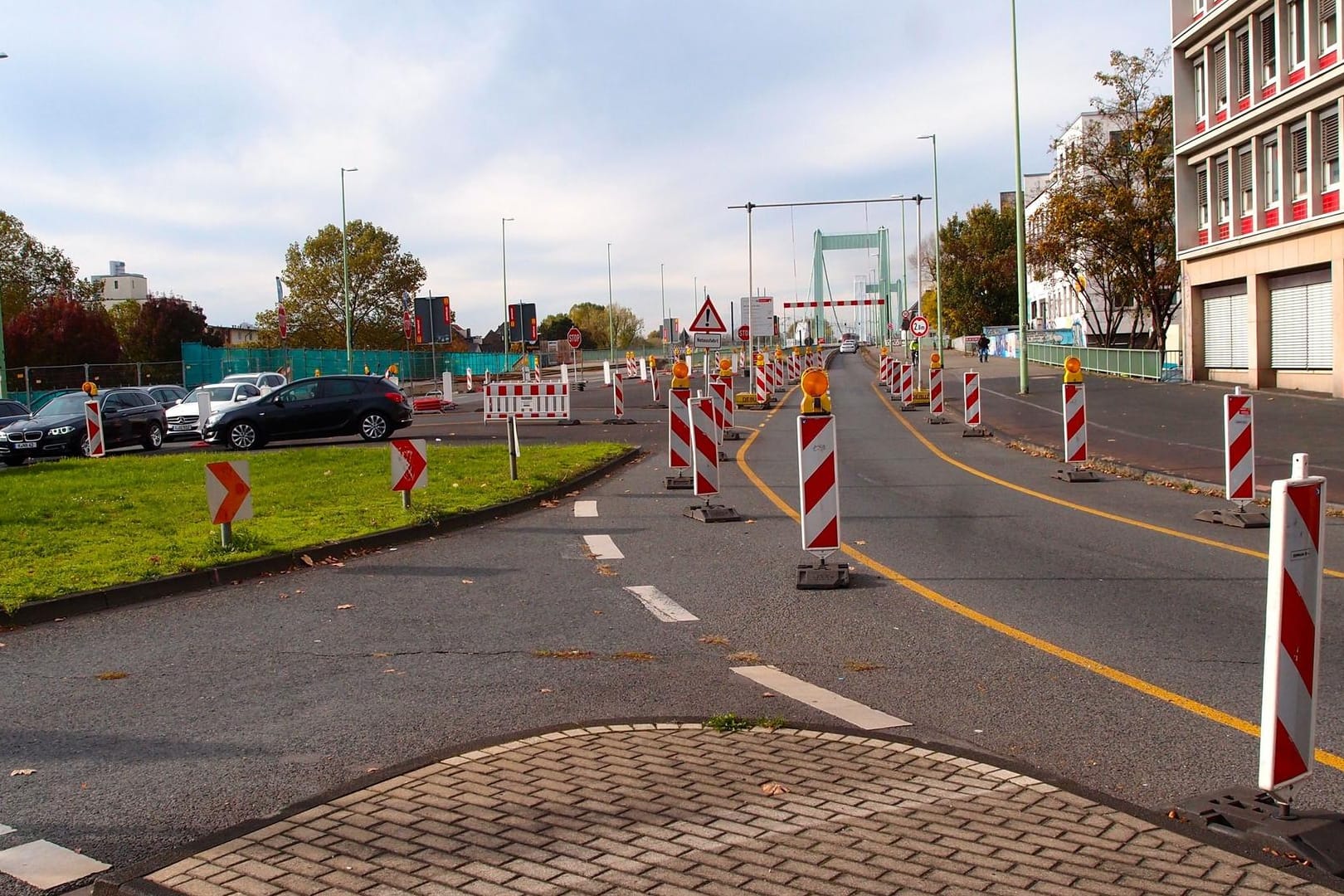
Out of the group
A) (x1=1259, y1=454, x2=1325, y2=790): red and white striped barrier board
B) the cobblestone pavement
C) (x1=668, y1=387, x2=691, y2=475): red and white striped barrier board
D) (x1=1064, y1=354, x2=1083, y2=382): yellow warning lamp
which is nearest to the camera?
the cobblestone pavement

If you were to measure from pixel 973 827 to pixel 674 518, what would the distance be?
373 inches

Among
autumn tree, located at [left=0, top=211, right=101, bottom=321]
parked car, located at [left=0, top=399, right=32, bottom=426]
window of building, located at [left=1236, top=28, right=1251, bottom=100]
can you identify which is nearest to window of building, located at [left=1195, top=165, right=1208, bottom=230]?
window of building, located at [left=1236, top=28, right=1251, bottom=100]

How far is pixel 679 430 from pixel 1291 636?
12365 mm

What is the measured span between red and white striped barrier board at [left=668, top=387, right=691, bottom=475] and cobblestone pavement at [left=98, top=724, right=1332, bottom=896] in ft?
36.3

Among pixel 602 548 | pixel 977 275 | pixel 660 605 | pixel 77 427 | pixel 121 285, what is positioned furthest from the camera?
pixel 121 285

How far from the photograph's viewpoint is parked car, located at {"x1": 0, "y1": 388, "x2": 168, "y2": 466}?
24828mm

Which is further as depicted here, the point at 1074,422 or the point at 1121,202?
the point at 1121,202

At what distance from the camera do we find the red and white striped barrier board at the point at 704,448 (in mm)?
13227

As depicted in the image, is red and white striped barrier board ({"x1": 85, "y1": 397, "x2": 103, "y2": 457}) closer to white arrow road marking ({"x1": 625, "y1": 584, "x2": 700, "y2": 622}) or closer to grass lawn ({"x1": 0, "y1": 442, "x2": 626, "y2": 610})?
grass lawn ({"x1": 0, "y1": 442, "x2": 626, "y2": 610})

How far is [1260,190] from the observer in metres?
35.5

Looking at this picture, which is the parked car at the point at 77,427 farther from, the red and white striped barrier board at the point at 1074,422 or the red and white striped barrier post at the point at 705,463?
the red and white striped barrier board at the point at 1074,422

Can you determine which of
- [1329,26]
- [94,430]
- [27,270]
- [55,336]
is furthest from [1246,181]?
[27,270]

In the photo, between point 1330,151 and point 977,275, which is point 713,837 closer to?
point 1330,151

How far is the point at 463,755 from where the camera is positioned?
16.9 ft
